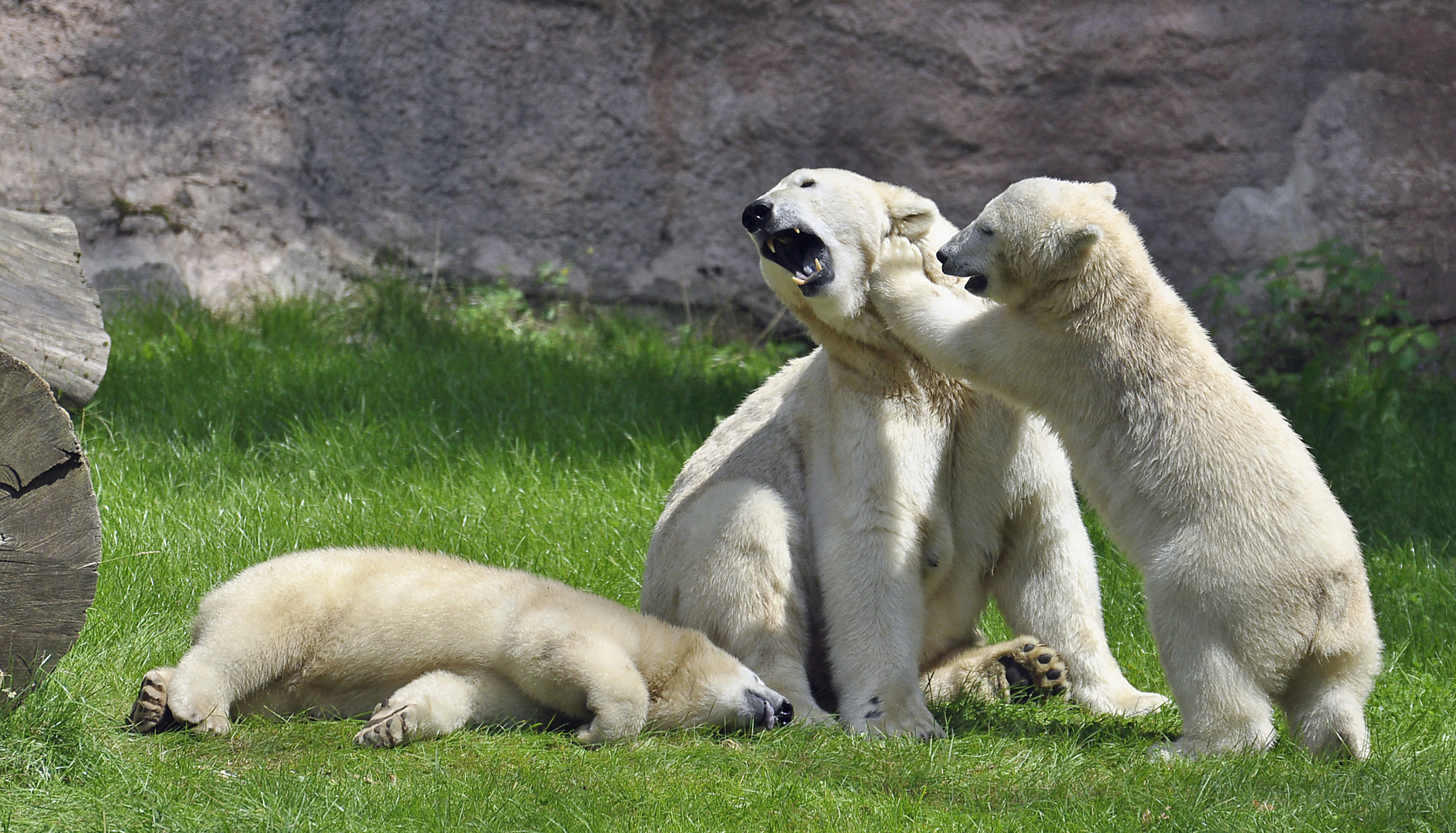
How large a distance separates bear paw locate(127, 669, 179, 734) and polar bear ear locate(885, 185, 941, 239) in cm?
241

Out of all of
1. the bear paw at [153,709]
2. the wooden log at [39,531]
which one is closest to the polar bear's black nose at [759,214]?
the wooden log at [39,531]

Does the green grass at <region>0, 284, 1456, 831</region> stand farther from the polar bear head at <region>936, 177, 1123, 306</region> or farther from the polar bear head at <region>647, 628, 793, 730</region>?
the polar bear head at <region>936, 177, 1123, 306</region>

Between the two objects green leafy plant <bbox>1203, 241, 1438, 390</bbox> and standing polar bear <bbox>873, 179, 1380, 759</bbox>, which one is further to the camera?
green leafy plant <bbox>1203, 241, 1438, 390</bbox>

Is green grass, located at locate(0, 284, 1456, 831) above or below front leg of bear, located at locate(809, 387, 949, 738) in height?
below

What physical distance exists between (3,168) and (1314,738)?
7.06 meters

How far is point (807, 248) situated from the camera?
405 centimetres

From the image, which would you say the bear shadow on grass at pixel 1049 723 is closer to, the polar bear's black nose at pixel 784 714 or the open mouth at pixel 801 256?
the polar bear's black nose at pixel 784 714

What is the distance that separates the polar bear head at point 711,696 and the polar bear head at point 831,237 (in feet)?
3.40

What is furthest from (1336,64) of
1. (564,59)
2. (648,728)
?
(648,728)

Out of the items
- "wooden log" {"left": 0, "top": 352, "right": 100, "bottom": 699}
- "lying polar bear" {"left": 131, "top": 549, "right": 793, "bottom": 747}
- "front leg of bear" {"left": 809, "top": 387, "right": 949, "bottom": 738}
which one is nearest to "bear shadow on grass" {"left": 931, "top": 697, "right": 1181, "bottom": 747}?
"front leg of bear" {"left": 809, "top": 387, "right": 949, "bottom": 738}

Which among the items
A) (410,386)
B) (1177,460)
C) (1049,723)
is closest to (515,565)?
(410,386)

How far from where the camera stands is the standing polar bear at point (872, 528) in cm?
392

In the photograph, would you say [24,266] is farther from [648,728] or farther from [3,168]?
[3,168]

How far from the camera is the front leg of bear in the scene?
151 inches
